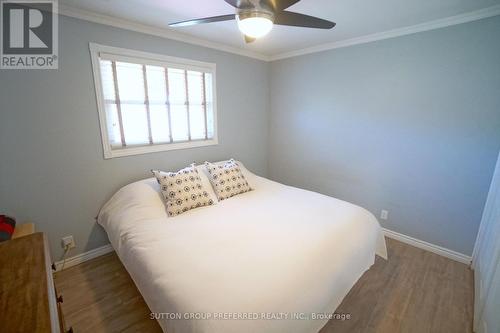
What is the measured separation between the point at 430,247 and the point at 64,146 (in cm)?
386

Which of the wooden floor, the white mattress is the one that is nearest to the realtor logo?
the white mattress

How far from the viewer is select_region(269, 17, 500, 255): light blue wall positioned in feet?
6.55

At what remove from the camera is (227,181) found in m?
2.45

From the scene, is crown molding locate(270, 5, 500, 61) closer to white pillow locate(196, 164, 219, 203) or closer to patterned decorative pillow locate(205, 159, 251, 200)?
patterned decorative pillow locate(205, 159, 251, 200)

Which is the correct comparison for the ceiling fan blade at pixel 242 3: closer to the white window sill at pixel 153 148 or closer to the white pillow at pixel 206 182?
the white pillow at pixel 206 182

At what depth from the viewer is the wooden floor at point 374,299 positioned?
1.55 m

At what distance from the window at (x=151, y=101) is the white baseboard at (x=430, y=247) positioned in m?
2.58

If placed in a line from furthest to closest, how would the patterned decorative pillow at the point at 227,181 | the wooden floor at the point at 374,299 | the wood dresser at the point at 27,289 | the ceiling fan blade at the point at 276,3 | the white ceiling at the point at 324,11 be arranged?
the patterned decorative pillow at the point at 227,181 → the white ceiling at the point at 324,11 → the wooden floor at the point at 374,299 → the ceiling fan blade at the point at 276,3 → the wood dresser at the point at 27,289

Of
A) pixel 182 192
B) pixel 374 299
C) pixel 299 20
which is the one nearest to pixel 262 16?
pixel 299 20

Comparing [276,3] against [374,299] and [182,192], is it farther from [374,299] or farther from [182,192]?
[374,299]

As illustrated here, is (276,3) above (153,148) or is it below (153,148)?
above

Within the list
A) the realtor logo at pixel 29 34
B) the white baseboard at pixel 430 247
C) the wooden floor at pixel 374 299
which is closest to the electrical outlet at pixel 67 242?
the wooden floor at pixel 374 299

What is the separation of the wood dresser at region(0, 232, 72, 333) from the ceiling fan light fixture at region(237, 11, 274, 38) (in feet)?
5.25

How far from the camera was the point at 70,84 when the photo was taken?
6.31ft
